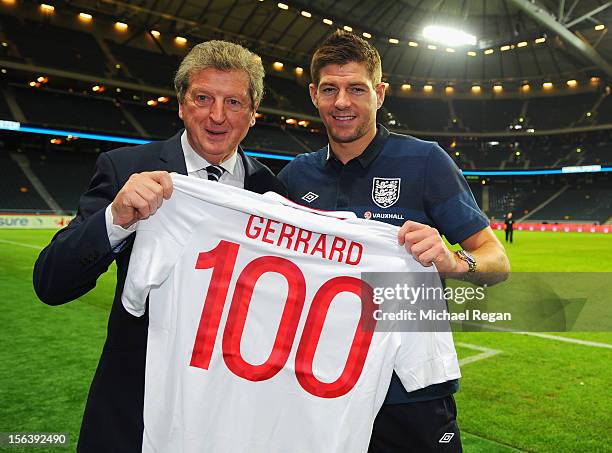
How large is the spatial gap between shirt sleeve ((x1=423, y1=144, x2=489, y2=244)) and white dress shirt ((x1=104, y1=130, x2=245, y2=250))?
0.98m

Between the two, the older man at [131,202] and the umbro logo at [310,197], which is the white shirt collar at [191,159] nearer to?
the older man at [131,202]

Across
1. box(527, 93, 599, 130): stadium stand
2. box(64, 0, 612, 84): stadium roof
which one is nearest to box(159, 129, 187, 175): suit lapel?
box(64, 0, 612, 84): stadium roof

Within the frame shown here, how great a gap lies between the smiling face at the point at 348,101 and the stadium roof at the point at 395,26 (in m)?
29.2

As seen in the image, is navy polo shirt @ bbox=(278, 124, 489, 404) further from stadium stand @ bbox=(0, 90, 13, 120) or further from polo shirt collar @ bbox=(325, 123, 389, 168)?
stadium stand @ bbox=(0, 90, 13, 120)

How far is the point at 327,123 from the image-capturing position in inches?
107

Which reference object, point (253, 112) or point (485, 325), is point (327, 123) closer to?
point (253, 112)

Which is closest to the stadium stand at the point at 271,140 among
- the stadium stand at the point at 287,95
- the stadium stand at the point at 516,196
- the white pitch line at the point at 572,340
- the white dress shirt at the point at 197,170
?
the stadium stand at the point at 287,95

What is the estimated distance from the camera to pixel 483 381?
5355 mm

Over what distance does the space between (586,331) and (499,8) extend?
39.6 meters

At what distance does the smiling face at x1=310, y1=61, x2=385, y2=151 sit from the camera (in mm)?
2617

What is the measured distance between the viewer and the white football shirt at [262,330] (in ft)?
7.07

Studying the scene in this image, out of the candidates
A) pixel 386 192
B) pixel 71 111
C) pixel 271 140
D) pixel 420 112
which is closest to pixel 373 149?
pixel 386 192

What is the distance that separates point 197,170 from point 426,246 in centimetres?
116

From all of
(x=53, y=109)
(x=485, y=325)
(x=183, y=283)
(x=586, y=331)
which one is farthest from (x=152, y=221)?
(x=53, y=109)
